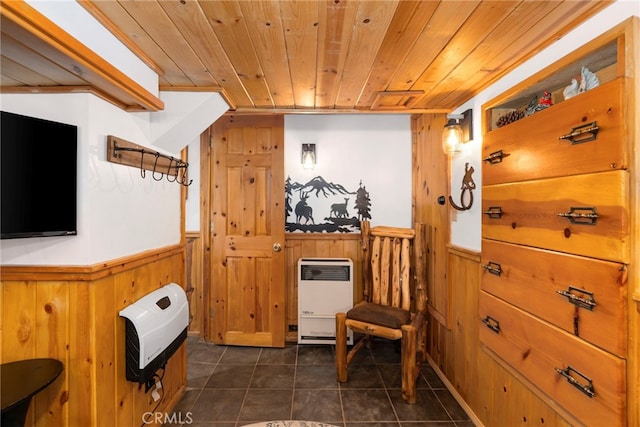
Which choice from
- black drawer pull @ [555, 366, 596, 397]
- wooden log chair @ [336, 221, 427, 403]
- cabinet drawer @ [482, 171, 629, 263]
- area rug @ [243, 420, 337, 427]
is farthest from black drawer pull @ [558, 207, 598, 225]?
area rug @ [243, 420, 337, 427]

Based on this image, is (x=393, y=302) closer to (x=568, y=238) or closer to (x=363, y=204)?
(x=363, y=204)

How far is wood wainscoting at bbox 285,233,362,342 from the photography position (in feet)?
9.91

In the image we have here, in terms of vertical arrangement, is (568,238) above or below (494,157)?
below

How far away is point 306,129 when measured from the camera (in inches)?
120

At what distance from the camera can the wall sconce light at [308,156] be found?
3.00 meters

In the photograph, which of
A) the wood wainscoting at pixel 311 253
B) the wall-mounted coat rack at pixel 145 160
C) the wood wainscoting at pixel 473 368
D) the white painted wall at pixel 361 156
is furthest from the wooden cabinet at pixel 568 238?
the wall-mounted coat rack at pixel 145 160

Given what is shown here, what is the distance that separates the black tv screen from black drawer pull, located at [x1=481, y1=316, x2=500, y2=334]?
2161 millimetres

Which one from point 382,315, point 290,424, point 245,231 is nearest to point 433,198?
point 382,315

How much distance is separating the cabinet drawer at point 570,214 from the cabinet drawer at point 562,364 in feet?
1.21

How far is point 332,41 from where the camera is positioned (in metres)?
1.35

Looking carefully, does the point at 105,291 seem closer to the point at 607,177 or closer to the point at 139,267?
the point at 139,267

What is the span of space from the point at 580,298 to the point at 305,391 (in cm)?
186

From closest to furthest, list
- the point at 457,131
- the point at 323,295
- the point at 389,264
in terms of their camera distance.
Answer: the point at 457,131, the point at 389,264, the point at 323,295

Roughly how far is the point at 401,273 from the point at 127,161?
2.17 m
